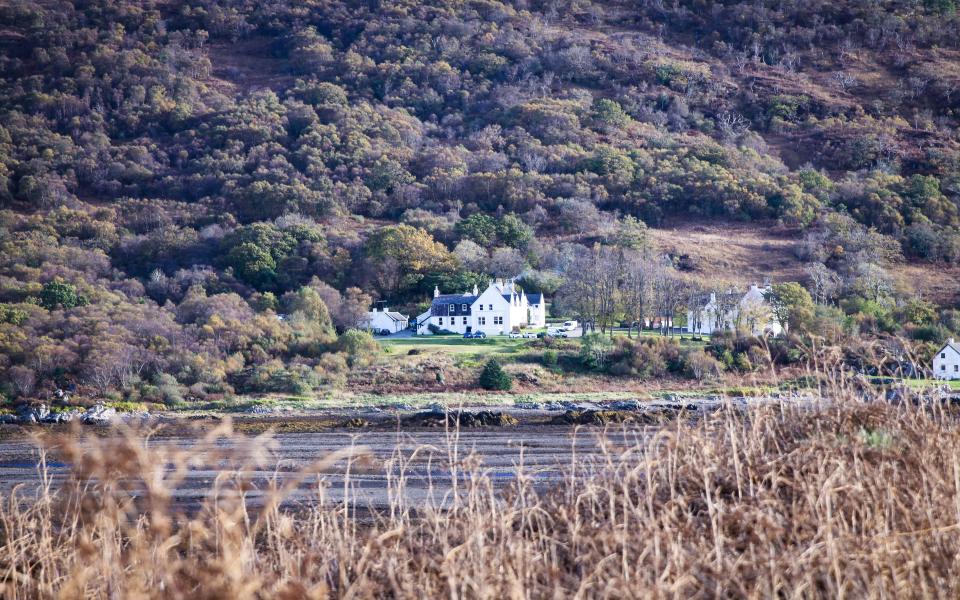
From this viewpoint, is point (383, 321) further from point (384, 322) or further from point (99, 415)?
point (99, 415)

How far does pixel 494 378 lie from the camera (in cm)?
4831

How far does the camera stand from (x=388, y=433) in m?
33.2

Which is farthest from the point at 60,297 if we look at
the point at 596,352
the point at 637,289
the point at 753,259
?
the point at 753,259

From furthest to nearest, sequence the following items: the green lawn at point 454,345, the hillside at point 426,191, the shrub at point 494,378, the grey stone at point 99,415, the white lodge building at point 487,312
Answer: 1. the white lodge building at point 487,312
2. the hillside at point 426,191
3. the green lawn at point 454,345
4. the shrub at point 494,378
5. the grey stone at point 99,415

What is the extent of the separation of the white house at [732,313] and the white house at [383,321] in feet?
66.9

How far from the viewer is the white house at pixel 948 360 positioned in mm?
49000

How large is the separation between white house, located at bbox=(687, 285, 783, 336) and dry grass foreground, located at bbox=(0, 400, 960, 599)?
45737mm

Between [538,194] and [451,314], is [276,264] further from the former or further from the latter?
[538,194]

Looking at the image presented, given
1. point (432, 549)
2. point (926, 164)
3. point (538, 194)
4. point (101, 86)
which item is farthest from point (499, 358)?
point (101, 86)

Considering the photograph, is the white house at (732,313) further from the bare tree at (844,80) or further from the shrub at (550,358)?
the bare tree at (844,80)

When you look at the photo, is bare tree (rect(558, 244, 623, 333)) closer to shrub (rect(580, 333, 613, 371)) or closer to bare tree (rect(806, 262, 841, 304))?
shrub (rect(580, 333, 613, 371))

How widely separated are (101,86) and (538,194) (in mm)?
109797

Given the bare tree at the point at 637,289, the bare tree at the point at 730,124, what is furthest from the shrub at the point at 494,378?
the bare tree at the point at 730,124

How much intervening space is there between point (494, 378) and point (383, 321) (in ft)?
69.4
